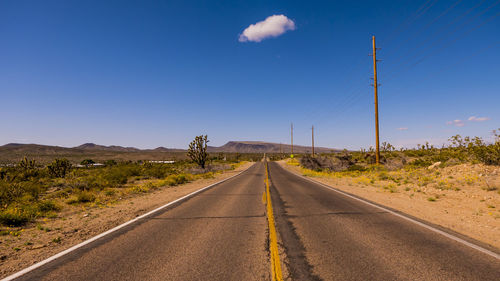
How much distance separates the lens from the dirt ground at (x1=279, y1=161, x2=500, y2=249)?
623 cm

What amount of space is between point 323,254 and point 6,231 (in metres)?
7.86

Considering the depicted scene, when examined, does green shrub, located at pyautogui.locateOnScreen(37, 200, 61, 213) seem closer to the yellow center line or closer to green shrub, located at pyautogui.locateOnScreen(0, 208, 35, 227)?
green shrub, located at pyautogui.locateOnScreen(0, 208, 35, 227)

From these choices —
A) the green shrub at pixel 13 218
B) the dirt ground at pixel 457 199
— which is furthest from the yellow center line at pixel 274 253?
the green shrub at pixel 13 218

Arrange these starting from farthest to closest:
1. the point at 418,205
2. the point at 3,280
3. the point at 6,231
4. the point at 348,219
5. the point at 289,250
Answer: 1. the point at 418,205
2. the point at 348,219
3. the point at 6,231
4. the point at 289,250
5. the point at 3,280

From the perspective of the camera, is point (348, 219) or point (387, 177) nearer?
point (348, 219)

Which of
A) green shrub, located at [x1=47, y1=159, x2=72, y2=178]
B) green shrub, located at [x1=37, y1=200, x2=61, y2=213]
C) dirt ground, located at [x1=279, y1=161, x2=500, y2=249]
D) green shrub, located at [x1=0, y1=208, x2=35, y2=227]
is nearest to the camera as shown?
dirt ground, located at [x1=279, y1=161, x2=500, y2=249]

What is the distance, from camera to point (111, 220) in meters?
7.03

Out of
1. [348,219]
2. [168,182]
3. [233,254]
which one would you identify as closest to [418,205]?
[348,219]

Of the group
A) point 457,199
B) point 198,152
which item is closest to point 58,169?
point 198,152

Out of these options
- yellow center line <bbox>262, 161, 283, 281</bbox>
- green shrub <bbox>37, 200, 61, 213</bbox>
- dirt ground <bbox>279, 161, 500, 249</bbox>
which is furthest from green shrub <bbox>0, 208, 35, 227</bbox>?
dirt ground <bbox>279, 161, 500, 249</bbox>

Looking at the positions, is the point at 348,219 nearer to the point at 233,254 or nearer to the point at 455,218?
the point at 455,218

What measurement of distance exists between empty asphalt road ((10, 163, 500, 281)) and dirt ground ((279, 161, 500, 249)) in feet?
4.21

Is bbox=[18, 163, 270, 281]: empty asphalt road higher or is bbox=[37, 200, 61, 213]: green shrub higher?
bbox=[18, 163, 270, 281]: empty asphalt road

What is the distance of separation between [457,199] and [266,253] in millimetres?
9654
